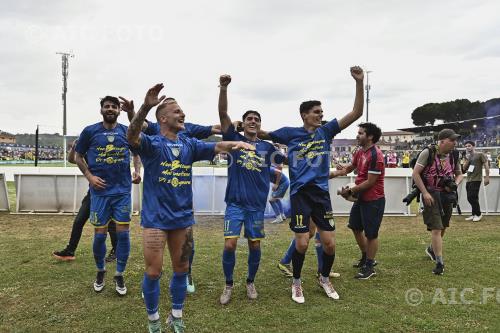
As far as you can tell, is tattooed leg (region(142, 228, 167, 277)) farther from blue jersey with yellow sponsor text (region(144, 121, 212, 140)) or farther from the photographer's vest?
the photographer's vest

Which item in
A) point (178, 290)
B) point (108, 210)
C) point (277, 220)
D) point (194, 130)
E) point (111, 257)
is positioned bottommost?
point (111, 257)

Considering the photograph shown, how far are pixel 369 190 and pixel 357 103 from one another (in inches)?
58.5

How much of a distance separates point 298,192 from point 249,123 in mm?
1042

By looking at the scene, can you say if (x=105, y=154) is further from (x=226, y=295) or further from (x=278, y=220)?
(x=278, y=220)

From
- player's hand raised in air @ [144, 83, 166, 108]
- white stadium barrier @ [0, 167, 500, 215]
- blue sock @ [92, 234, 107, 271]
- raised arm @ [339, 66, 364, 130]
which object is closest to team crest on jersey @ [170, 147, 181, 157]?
Answer: player's hand raised in air @ [144, 83, 166, 108]

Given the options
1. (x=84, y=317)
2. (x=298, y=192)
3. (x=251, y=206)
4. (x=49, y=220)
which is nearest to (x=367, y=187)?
(x=298, y=192)

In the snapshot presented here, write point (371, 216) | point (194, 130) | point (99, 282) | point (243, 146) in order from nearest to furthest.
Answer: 1. point (243, 146)
2. point (99, 282)
3. point (194, 130)
4. point (371, 216)

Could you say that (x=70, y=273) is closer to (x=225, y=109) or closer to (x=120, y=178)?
(x=120, y=178)

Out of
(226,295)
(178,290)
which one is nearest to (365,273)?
(226,295)

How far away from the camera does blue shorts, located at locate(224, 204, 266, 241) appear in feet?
15.3

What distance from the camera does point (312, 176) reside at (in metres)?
4.77

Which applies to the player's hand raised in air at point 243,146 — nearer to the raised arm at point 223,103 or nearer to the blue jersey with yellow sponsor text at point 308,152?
the raised arm at point 223,103

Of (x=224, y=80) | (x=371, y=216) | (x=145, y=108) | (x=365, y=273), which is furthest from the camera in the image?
(x=371, y=216)

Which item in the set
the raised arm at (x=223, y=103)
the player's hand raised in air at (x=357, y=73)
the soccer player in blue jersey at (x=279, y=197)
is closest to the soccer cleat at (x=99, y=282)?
the raised arm at (x=223, y=103)
